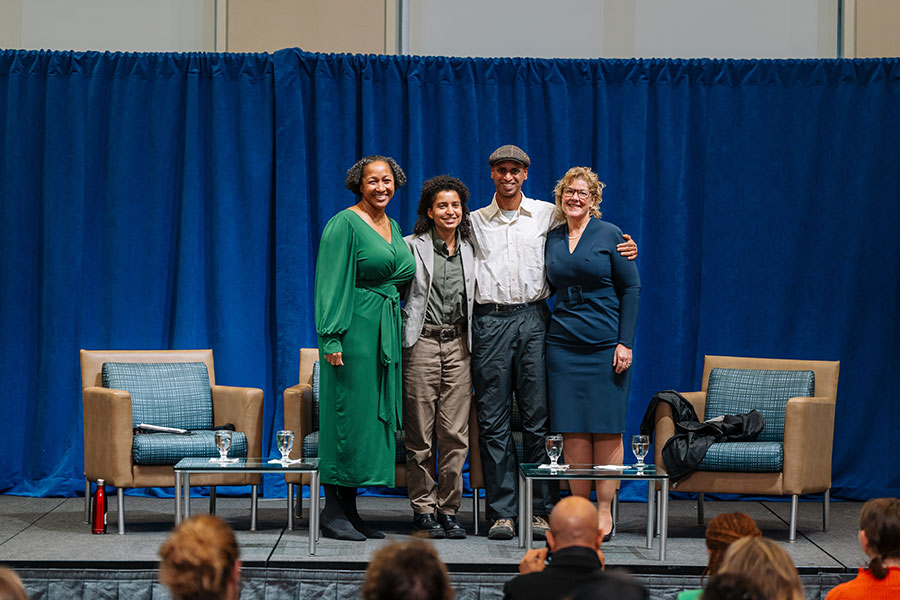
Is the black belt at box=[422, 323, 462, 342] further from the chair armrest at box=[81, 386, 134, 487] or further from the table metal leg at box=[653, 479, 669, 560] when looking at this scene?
the chair armrest at box=[81, 386, 134, 487]

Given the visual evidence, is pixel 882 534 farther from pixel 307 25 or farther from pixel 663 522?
pixel 307 25

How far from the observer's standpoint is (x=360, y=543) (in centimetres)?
443

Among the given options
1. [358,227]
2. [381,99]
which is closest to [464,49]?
[381,99]

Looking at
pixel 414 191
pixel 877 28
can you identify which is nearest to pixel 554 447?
pixel 414 191

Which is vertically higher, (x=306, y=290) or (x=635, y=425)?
(x=306, y=290)

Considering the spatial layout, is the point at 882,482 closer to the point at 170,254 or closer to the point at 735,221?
the point at 735,221

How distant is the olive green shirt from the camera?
454 cm

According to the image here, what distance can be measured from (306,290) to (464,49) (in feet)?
5.48

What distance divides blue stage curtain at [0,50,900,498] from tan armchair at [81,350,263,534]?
0.67m

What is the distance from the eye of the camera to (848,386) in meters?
5.88

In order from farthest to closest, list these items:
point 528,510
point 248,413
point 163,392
Result: point 163,392 → point 248,413 → point 528,510

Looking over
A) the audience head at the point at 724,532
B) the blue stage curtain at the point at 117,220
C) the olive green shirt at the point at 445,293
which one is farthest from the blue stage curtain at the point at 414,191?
the audience head at the point at 724,532

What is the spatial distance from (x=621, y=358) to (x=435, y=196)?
3.34ft

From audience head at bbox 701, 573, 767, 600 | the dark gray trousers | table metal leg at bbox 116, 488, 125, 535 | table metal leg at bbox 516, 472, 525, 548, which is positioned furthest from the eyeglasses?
audience head at bbox 701, 573, 767, 600
